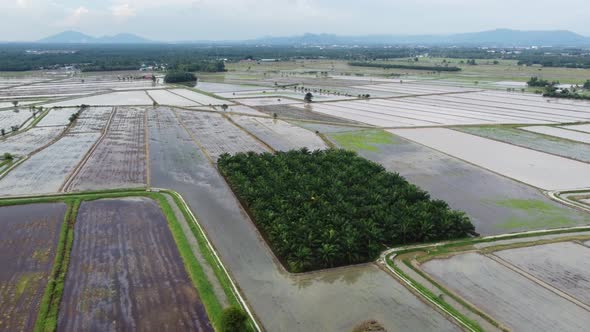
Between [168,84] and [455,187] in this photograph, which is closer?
[455,187]

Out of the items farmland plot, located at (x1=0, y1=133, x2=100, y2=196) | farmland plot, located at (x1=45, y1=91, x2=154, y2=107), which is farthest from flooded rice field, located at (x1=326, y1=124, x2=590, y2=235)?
farmland plot, located at (x1=45, y1=91, x2=154, y2=107)

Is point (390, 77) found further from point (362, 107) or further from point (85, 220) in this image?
point (85, 220)

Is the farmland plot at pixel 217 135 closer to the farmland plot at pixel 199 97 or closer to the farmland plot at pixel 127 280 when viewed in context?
the farmland plot at pixel 199 97

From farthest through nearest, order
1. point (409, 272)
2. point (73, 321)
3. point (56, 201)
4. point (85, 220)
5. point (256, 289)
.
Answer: point (56, 201)
point (85, 220)
point (409, 272)
point (256, 289)
point (73, 321)

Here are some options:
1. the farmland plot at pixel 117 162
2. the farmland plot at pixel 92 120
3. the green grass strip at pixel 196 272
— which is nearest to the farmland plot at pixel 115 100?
the farmland plot at pixel 92 120

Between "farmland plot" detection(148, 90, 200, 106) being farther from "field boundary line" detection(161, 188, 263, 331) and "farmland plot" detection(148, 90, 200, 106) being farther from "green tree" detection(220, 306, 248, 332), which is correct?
"green tree" detection(220, 306, 248, 332)

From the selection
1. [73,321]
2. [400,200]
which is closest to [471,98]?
[400,200]
